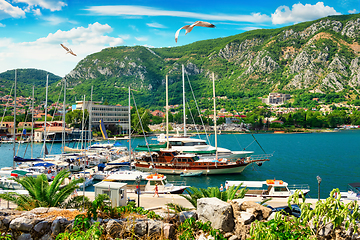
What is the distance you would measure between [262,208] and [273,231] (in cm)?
139

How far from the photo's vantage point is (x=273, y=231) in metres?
7.38

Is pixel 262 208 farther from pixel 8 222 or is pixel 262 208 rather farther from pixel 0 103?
pixel 0 103

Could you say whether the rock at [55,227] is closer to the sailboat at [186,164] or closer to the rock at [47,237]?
the rock at [47,237]

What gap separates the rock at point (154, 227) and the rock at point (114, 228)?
89cm

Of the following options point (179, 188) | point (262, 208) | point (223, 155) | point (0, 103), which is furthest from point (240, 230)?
point (0, 103)

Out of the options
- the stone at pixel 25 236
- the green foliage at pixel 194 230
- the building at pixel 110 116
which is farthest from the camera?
the building at pixel 110 116

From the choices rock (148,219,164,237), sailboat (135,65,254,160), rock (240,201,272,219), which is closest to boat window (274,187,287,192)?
rock (240,201,272,219)

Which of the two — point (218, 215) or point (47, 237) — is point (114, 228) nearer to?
point (47, 237)

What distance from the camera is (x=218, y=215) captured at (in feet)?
27.5

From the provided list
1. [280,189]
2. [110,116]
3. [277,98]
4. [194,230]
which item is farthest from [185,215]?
[277,98]

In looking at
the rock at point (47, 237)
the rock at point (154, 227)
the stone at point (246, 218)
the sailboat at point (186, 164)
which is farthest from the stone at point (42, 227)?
the sailboat at point (186, 164)

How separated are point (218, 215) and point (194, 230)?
3.01 feet

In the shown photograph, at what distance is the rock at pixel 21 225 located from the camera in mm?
8375

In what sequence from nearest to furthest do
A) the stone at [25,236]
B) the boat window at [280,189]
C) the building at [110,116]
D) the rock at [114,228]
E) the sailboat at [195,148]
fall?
the rock at [114,228]
the stone at [25,236]
the boat window at [280,189]
the sailboat at [195,148]
the building at [110,116]
